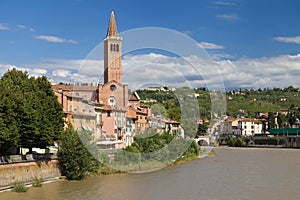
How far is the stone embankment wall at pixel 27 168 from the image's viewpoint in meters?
22.5

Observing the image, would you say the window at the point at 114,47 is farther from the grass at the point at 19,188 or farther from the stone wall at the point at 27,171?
the grass at the point at 19,188

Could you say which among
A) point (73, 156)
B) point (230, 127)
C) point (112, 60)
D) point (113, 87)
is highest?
point (112, 60)

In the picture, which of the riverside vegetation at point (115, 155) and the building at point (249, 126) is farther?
the building at point (249, 126)

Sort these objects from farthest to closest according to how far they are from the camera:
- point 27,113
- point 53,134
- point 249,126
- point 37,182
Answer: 1. point 249,126
2. point 53,134
3. point 27,113
4. point 37,182

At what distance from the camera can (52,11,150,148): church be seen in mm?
38688

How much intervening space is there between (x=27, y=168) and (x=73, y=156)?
3269mm

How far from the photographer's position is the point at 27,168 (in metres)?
24.4

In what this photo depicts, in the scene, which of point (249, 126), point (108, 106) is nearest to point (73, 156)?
point (108, 106)

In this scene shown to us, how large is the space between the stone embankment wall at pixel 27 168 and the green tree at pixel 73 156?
1.67ft

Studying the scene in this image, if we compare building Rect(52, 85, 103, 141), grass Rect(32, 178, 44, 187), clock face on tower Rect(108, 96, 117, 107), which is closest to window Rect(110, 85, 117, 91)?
clock face on tower Rect(108, 96, 117, 107)

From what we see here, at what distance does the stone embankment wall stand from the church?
30.4ft

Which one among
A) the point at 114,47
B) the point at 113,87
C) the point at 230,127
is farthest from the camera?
the point at 230,127

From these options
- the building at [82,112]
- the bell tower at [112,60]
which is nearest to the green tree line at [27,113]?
the building at [82,112]

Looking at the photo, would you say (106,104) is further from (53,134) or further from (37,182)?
(37,182)
